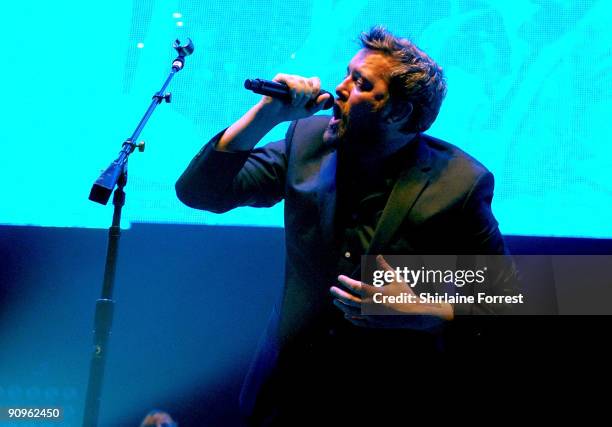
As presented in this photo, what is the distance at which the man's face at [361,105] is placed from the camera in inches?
49.5

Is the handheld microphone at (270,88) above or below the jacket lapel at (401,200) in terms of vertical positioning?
above

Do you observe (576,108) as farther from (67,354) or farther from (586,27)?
(67,354)

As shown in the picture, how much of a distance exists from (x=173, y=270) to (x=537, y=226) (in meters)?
1.43

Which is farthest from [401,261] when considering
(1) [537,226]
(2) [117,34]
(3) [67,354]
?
(2) [117,34]

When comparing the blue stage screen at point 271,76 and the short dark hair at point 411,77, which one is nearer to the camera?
the short dark hair at point 411,77

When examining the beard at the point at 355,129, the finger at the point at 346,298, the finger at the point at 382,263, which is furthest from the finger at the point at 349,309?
the beard at the point at 355,129

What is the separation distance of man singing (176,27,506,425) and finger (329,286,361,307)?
107mm

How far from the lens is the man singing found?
3.87 ft

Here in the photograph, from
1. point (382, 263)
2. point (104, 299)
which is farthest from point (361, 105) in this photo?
point (104, 299)

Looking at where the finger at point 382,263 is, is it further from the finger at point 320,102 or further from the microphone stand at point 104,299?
the microphone stand at point 104,299

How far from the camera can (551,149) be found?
2.16 metres

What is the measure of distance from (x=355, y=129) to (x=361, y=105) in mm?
56

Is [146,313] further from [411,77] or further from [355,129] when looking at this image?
[411,77]

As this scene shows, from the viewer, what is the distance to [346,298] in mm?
1091
